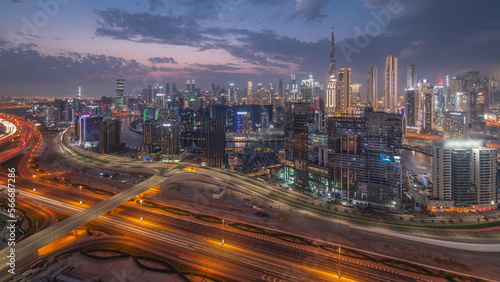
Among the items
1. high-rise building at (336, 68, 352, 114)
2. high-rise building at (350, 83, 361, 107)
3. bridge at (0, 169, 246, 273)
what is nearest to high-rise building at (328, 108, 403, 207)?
bridge at (0, 169, 246, 273)

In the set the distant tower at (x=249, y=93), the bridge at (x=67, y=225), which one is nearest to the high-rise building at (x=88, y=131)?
the bridge at (x=67, y=225)

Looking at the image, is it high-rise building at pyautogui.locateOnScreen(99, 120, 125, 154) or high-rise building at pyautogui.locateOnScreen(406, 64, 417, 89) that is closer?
high-rise building at pyautogui.locateOnScreen(99, 120, 125, 154)

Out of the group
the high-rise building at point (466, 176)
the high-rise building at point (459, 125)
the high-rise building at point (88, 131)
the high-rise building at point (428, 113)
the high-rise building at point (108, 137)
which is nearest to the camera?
the high-rise building at point (466, 176)

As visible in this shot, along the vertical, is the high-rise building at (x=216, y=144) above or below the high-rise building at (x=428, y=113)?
below

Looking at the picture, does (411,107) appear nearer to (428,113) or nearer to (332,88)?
(428,113)

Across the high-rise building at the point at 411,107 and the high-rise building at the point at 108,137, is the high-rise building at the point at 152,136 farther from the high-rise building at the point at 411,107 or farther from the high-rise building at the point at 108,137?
the high-rise building at the point at 411,107

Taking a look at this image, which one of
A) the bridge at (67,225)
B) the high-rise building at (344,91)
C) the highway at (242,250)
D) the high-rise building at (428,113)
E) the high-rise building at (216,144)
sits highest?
the high-rise building at (344,91)

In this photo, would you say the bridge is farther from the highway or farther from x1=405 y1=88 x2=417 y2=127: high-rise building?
x1=405 y1=88 x2=417 y2=127: high-rise building

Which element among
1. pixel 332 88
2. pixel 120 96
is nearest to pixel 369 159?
pixel 332 88
